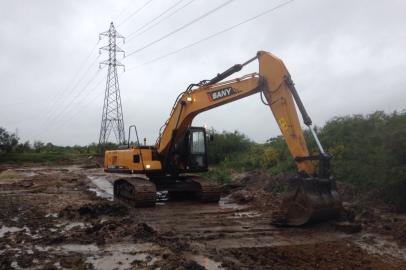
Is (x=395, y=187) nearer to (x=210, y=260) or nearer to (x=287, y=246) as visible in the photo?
(x=287, y=246)

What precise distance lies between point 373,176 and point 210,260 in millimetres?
6537

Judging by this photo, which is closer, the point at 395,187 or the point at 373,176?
the point at 395,187

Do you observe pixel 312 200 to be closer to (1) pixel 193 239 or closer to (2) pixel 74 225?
(1) pixel 193 239

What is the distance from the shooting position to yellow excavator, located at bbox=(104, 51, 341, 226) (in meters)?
8.69

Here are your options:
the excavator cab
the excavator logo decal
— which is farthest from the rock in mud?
the excavator cab

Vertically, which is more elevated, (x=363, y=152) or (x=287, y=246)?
(x=363, y=152)

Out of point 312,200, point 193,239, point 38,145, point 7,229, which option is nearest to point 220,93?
point 312,200

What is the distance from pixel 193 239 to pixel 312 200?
7.62 feet

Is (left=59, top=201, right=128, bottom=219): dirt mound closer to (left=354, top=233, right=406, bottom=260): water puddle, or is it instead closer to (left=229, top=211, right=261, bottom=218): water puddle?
(left=229, top=211, right=261, bottom=218): water puddle

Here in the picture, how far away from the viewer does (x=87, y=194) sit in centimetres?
1595

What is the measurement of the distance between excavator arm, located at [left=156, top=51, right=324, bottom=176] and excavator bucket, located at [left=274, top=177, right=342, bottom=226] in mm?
367

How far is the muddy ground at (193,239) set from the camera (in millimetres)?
6586

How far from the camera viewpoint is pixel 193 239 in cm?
816

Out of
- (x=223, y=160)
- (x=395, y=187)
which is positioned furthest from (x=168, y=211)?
(x=223, y=160)
